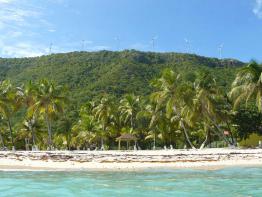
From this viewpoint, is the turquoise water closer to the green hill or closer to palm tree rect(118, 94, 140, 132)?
palm tree rect(118, 94, 140, 132)

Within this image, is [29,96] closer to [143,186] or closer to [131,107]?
[131,107]

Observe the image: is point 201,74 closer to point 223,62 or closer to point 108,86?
point 108,86

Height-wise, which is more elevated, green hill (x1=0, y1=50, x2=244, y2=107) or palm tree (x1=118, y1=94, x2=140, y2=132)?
green hill (x1=0, y1=50, x2=244, y2=107)

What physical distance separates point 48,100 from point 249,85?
2273 centimetres

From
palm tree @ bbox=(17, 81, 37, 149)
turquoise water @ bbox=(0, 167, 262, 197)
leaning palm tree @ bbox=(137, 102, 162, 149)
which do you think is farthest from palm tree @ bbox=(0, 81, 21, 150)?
turquoise water @ bbox=(0, 167, 262, 197)

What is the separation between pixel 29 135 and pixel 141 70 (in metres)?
36.9

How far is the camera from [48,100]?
47.7 meters

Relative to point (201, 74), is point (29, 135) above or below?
below

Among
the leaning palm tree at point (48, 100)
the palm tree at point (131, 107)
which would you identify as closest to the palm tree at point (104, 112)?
the palm tree at point (131, 107)

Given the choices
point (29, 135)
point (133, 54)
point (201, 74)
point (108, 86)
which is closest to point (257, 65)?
point (201, 74)

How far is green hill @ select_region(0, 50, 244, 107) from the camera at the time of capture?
267 ft

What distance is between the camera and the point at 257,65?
38406 millimetres

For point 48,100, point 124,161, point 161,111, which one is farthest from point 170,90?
point 124,161

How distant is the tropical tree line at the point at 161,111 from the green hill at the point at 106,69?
15155 mm
